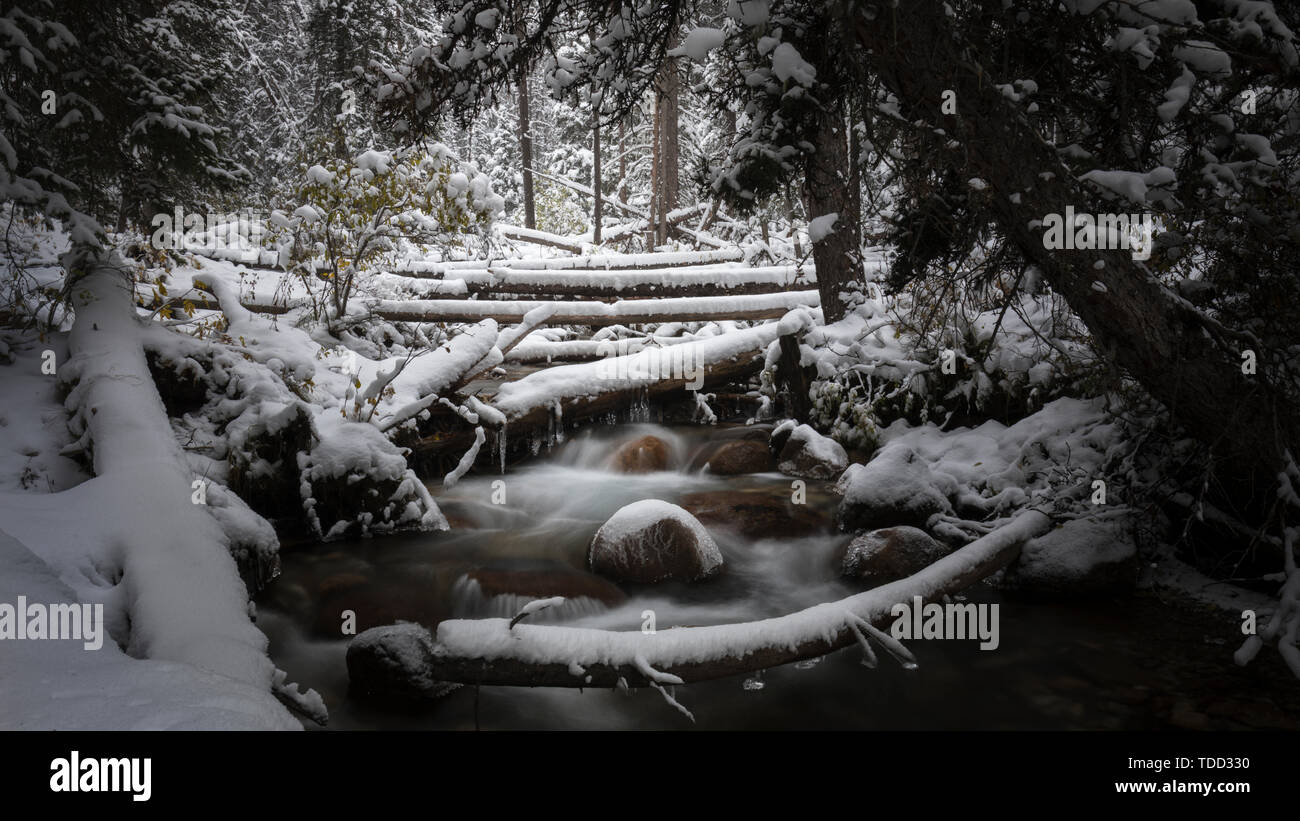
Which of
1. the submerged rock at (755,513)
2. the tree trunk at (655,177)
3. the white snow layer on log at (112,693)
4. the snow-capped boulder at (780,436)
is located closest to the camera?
the white snow layer on log at (112,693)

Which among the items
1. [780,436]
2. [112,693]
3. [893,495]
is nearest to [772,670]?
[893,495]

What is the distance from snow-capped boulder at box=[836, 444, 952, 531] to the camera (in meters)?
6.46

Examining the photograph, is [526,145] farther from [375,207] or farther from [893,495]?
[893,495]

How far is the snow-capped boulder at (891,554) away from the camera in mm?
5801

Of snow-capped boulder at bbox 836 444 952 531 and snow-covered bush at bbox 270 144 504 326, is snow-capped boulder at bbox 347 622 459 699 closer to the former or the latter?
snow-capped boulder at bbox 836 444 952 531

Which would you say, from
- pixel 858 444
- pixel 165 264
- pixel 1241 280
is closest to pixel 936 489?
pixel 858 444

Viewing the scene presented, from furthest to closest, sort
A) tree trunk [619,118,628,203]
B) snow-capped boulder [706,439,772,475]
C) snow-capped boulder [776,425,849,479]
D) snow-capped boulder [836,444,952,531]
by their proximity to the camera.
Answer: tree trunk [619,118,628,203]
snow-capped boulder [706,439,772,475]
snow-capped boulder [776,425,849,479]
snow-capped boulder [836,444,952,531]

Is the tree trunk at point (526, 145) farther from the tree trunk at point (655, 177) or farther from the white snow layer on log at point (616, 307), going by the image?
the white snow layer on log at point (616, 307)

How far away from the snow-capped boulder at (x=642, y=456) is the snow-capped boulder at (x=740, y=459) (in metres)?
0.72

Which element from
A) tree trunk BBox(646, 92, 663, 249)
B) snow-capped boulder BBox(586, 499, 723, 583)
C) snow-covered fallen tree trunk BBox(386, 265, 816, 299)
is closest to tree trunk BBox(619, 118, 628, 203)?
tree trunk BBox(646, 92, 663, 249)

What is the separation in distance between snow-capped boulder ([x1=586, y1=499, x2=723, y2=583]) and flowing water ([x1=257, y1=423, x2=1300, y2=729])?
142mm

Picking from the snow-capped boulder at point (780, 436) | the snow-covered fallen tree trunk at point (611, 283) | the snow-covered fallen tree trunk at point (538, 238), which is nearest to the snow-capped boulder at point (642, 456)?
the snow-capped boulder at point (780, 436)
